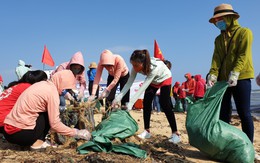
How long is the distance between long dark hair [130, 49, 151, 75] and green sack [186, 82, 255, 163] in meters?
0.84

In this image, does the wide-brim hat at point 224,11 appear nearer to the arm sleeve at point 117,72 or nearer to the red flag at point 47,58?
the arm sleeve at point 117,72

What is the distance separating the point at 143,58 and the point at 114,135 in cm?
95

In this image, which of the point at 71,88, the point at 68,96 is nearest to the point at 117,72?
the point at 68,96

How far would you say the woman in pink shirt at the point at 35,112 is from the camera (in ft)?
8.43

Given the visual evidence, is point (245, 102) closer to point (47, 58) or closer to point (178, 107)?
point (178, 107)

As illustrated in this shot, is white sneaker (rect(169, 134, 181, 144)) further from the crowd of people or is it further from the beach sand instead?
the crowd of people

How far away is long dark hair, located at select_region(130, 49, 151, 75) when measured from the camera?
10.4 ft

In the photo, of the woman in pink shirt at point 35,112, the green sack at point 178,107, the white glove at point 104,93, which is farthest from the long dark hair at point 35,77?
the green sack at point 178,107

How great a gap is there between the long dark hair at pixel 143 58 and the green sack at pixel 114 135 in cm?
61

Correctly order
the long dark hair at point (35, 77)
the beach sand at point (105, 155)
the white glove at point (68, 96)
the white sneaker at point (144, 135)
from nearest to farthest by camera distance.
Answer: the beach sand at point (105, 155) < the long dark hair at point (35, 77) < the white sneaker at point (144, 135) < the white glove at point (68, 96)

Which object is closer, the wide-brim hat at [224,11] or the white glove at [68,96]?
the wide-brim hat at [224,11]

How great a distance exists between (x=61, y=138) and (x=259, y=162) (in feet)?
6.89

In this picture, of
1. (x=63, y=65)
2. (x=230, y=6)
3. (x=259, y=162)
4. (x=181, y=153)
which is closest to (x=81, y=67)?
(x=63, y=65)

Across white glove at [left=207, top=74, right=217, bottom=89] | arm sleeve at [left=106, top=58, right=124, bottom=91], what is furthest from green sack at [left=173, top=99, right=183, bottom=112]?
white glove at [left=207, top=74, right=217, bottom=89]
